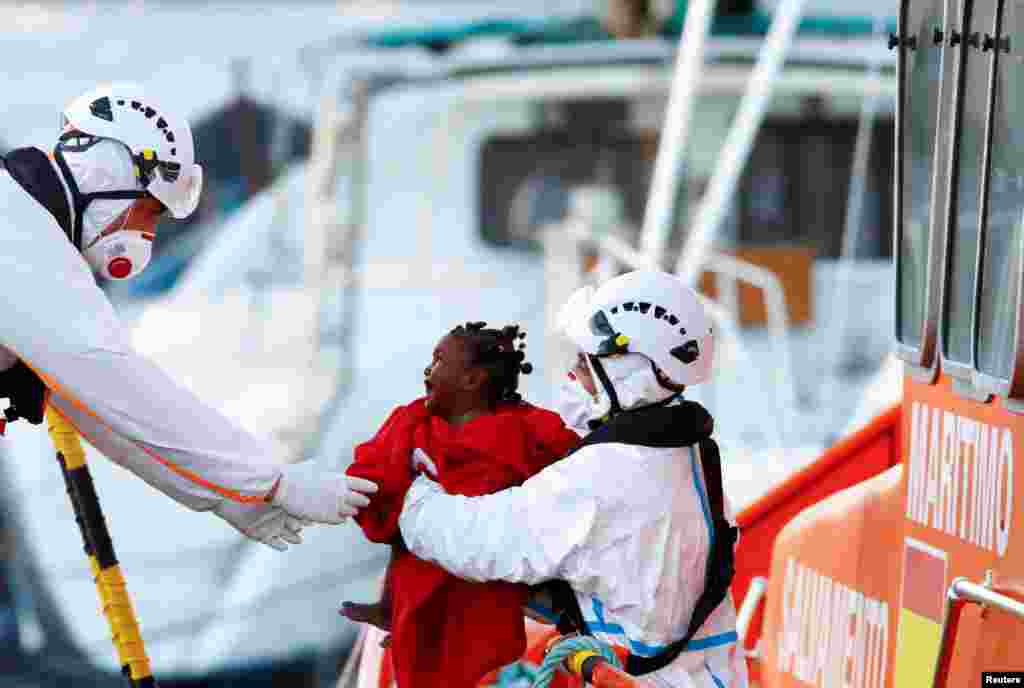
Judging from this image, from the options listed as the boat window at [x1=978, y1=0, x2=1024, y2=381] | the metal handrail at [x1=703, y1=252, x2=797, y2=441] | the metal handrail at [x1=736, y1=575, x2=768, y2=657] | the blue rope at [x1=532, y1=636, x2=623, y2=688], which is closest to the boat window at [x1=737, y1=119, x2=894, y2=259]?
the metal handrail at [x1=703, y1=252, x2=797, y2=441]

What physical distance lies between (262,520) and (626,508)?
2.37 feet

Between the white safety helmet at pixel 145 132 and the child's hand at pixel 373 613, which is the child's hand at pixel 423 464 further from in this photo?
the white safety helmet at pixel 145 132

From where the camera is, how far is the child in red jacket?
3342 mm

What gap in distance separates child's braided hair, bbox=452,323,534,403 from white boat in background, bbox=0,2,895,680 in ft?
30.8

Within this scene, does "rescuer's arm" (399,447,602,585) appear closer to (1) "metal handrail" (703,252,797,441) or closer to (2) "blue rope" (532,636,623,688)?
(2) "blue rope" (532,636,623,688)

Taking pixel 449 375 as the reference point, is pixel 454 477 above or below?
below

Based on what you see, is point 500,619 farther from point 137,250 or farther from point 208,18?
point 208,18

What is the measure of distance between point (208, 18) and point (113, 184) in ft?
85.3

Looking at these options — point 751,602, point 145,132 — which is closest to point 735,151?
point 751,602

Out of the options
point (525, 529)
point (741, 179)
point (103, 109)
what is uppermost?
point (103, 109)

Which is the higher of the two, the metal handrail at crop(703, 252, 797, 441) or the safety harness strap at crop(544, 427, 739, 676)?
the safety harness strap at crop(544, 427, 739, 676)

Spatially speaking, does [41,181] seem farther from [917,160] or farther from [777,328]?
[777,328]

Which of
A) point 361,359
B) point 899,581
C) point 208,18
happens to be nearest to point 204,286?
point 361,359

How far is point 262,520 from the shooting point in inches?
139
